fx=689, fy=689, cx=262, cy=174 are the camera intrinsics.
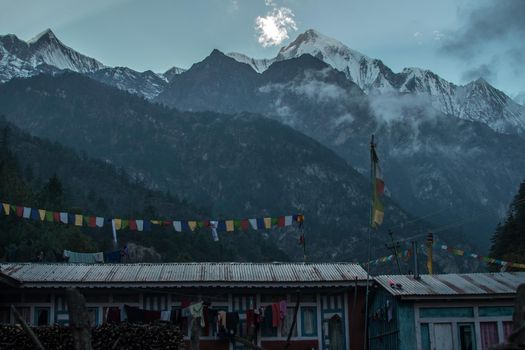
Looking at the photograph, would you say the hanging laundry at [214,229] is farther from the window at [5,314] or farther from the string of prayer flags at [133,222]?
the window at [5,314]

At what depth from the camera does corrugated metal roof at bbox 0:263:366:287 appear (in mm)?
28856

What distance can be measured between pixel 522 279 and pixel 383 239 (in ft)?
427

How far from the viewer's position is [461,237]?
611 ft

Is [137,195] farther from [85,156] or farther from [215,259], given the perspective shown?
[215,259]

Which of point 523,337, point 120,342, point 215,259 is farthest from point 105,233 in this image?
point 523,337

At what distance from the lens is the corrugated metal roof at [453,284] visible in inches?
1109

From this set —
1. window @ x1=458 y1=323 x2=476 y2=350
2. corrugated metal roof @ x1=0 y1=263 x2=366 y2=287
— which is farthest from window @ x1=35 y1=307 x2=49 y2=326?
→ window @ x1=458 y1=323 x2=476 y2=350

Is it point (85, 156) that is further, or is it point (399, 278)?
point (85, 156)

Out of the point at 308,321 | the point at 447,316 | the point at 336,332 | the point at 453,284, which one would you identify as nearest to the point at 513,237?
the point at 453,284

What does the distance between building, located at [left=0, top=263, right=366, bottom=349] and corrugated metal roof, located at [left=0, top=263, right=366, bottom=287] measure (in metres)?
0.04

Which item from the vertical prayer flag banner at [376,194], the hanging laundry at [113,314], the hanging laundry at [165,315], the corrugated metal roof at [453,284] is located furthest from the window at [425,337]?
the hanging laundry at [113,314]

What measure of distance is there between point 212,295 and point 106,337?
8609 mm

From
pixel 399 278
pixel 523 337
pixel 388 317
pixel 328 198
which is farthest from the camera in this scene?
pixel 328 198

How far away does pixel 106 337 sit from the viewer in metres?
21.7
